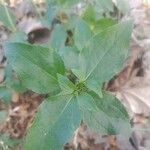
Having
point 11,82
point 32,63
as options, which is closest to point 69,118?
point 32,63

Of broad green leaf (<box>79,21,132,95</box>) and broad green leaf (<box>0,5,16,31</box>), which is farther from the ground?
broad green leaf (<box>0,5,16,31</box>)

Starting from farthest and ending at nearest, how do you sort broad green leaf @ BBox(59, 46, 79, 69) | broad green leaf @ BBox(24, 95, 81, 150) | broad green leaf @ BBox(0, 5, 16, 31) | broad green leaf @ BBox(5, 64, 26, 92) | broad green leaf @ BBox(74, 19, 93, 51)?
broad green leaf @ BBox(0, 5, 16, 31) → broad green leaf @ BBox(5, 64, 26, 92) → broad green leaf @ BBox(74, 19, 93, 51) → broad green leaf @ BBox(59, 46, 79, 69) → broad green leaf @ BBox(24, 95, 81, 150)

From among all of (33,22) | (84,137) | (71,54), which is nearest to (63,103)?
(71,54)

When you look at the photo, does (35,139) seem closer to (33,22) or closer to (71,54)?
(71,54)

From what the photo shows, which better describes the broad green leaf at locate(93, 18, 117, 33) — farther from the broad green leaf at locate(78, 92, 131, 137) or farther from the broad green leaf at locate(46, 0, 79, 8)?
the broad green leaf at locate(78, 92, 131, 137)

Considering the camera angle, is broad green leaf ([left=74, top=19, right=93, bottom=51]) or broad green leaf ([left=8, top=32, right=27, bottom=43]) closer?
broad green leaf ([left=74, top=19, right=93, bottom=51])

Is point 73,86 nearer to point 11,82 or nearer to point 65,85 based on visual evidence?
point 65,85

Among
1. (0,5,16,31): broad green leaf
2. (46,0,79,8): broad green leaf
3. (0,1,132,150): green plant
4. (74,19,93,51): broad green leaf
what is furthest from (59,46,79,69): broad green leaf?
(0,5,16,31): broad green leaf

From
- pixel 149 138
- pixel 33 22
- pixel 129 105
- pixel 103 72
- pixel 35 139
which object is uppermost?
pixel 33 22
